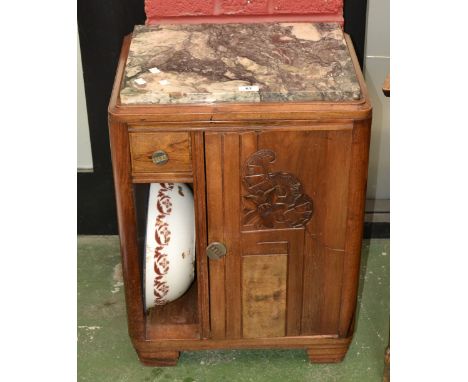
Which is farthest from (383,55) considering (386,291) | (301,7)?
(386,291)

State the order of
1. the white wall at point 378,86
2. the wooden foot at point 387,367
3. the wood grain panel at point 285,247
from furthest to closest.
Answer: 1. the white wall at point 378,86
2. the wooden foot at point 387,367
3. the wood grain panel at point 285,247

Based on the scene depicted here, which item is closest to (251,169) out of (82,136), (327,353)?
(327,353)

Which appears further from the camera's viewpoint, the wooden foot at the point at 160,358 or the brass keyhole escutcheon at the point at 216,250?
the wooden foot at the point at 160,358

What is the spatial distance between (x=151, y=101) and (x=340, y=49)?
52cm

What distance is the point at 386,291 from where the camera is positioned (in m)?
2.54

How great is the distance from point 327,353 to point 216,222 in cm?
54

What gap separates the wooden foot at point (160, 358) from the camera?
87.6 inches

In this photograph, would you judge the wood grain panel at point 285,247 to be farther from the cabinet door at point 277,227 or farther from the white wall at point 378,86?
the white wall at point 378,86

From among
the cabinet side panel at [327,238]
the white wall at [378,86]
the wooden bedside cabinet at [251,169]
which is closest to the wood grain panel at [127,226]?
the wooden bedside cabinet at [251,169]

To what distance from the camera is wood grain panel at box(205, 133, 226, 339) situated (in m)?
1.88

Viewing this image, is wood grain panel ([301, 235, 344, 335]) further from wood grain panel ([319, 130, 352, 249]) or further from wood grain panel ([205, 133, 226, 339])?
wood grain panel ([205, 133, 226, 339])

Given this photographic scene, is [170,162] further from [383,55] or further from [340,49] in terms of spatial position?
[383,55]

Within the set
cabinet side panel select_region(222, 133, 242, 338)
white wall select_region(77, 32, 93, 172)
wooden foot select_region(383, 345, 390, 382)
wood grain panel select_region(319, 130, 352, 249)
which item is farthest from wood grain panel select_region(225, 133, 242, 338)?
white wall select_region(77, 32, 93, 172)

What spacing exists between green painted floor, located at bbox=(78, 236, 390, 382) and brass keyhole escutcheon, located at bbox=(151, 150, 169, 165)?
674 millimetres
